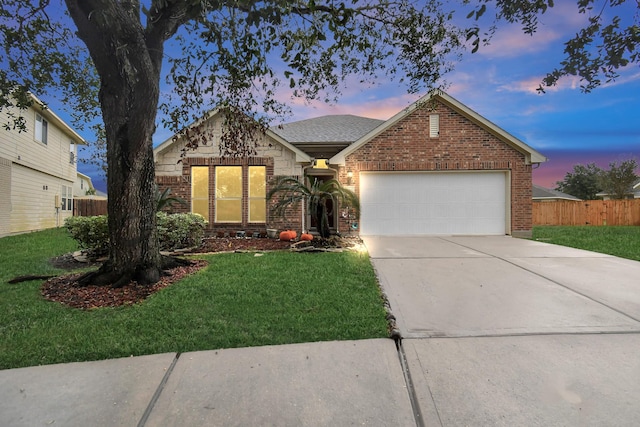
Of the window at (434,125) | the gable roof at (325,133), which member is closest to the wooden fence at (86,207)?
the gable roof at (325,133)

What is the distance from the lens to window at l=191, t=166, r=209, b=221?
11859mm

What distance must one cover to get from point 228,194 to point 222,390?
1003 cm

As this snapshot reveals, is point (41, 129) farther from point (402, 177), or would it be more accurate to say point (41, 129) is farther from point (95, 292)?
point (402, 177)

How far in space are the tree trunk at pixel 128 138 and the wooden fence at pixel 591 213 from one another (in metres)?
23.6

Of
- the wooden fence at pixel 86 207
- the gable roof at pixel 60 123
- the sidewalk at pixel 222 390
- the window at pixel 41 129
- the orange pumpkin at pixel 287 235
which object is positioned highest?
the gable roof at pixel 60 123

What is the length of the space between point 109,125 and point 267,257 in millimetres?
3919

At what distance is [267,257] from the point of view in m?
7.59

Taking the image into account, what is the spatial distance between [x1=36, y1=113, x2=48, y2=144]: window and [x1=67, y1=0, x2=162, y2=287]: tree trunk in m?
13.9

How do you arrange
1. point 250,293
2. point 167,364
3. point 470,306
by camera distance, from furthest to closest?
point 250,293, point 470,306, point 167,364

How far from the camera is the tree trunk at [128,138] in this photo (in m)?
5.02

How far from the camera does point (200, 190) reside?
39.2 feet

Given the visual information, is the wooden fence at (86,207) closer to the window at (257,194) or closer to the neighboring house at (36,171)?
the neighboring house at (36,171)

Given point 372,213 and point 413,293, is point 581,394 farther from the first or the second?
point 372,213

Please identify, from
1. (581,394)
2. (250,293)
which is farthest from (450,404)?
(250,293)
